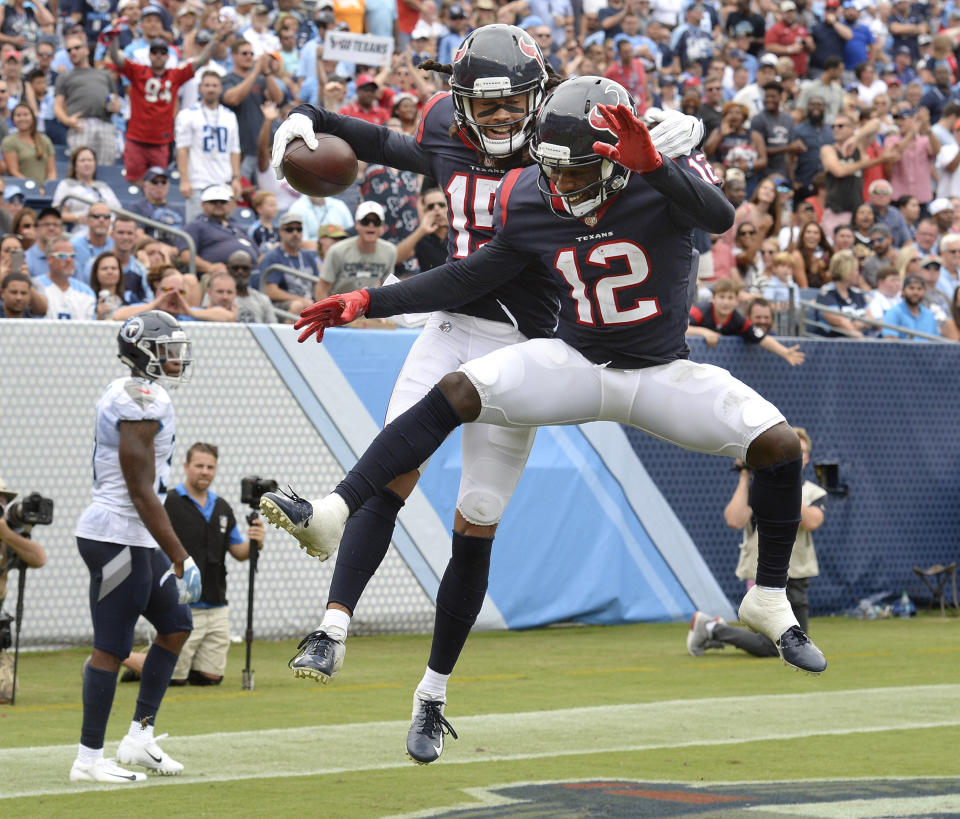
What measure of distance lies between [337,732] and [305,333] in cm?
330

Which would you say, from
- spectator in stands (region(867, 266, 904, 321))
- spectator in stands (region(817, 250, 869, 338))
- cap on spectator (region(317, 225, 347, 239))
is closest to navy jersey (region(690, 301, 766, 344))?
spectator in stands (region(817, 250, 869, 338))

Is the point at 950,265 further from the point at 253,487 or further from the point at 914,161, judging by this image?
the point at 253,487

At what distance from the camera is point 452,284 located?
4949 millimetres

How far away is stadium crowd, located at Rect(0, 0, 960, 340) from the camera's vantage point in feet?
35.7

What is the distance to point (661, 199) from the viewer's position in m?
4.76

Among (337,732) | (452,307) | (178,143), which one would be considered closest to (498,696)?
(337,732)

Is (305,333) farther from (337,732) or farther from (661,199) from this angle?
(337,732)

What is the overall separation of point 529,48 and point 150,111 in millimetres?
8887

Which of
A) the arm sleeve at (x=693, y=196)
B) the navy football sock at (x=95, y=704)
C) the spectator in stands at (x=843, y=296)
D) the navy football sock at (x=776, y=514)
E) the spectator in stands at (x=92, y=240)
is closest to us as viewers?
the arm sleeve at (x=693, y=196)

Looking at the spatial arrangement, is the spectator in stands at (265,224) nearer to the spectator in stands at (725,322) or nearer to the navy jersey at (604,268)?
the spectator in stands at (725,322)

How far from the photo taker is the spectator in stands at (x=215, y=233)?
1158 centimetres

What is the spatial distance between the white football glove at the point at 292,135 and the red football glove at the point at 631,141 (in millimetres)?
1234

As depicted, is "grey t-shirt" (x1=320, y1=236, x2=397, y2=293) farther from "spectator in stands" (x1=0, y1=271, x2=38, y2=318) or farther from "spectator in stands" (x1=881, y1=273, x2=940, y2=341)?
"spectator in stands" (x1=881, y1=273, x2=940, y2=341)

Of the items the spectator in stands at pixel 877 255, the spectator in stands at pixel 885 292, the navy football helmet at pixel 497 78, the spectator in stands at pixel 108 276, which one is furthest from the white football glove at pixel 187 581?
the spectator in stands at pixel 877 255
